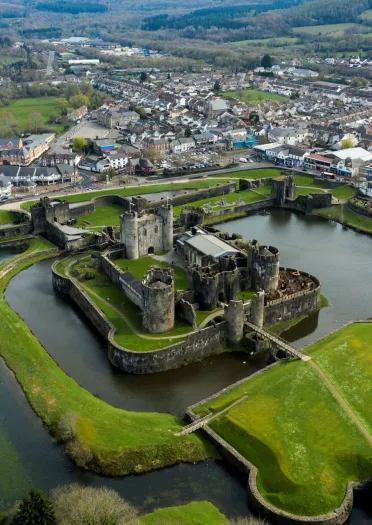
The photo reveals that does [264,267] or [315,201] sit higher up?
[264,267]

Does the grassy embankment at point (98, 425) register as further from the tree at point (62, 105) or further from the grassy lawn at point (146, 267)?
the tree at point (62, 105)

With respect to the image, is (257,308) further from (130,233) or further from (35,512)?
(35,512)

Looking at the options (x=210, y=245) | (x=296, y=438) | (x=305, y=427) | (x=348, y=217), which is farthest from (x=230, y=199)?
(x=296, y=438)

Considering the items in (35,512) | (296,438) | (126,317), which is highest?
(35,512)

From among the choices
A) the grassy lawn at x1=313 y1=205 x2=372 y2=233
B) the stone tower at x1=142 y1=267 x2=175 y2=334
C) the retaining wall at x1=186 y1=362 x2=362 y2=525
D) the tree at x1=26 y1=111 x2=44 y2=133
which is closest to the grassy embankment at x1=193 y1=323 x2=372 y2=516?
the retaining wall at x1=186 y1=362 x2=362 y2=525

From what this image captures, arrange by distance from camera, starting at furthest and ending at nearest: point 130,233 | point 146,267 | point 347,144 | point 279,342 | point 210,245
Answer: point 347,144 < point 130,233 < point 146,267 < point 210,245 < point 279,342

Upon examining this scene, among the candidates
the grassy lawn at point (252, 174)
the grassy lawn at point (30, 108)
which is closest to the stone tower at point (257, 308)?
the grassy lawn at point (252, 174)

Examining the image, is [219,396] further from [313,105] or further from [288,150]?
[313,105]
